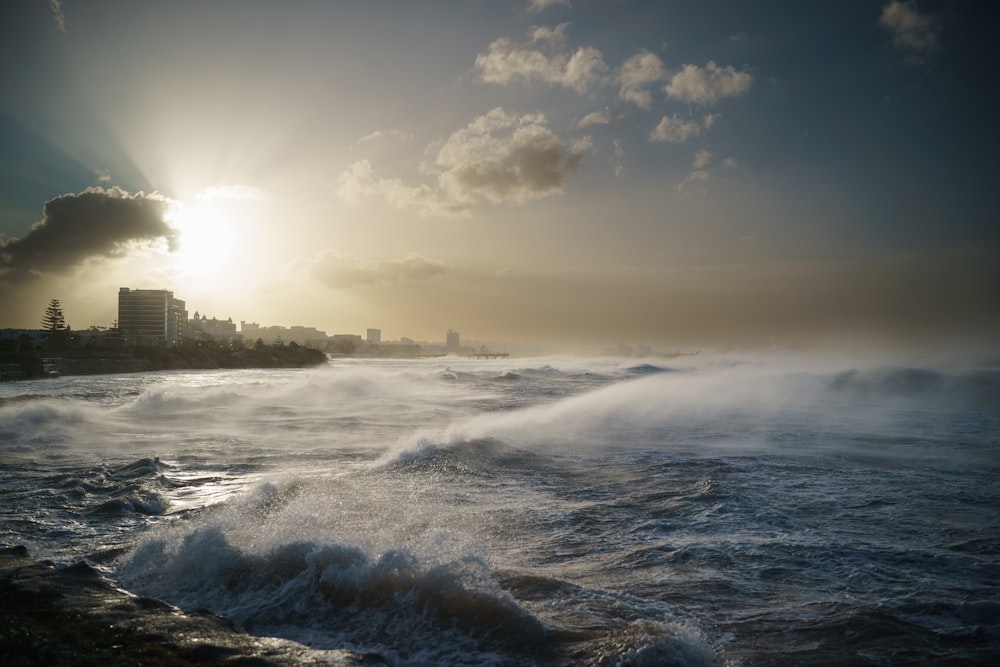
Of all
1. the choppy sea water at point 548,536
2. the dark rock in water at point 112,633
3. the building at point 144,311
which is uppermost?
the building at point 144,311

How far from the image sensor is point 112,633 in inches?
207

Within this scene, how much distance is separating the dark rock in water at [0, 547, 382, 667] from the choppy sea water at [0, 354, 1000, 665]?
16.0 inches

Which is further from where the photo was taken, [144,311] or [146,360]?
[144,311]

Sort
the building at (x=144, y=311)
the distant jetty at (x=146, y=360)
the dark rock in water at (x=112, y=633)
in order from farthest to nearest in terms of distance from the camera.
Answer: the building at (x=144, y=311) < the distant jetty at (x=146, y=360) < the dark rock in water at (x=112, y=633)

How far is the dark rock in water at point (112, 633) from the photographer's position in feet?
15.6

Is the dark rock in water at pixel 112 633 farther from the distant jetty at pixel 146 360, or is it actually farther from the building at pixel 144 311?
the building at pixel 144 311

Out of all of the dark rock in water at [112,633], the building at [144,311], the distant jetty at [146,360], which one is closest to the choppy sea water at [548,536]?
the dark rock in water at [112,633]

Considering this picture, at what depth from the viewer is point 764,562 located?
760 centimetres

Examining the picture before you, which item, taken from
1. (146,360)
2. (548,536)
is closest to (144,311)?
(146,360)

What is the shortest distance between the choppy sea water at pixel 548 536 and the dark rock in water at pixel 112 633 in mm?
408

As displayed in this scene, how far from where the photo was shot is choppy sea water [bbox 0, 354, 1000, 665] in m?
5.69

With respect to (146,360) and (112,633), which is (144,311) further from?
(112,633)

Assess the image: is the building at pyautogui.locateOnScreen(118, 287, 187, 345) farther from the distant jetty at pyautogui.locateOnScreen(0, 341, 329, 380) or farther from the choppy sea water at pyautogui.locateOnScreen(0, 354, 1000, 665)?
the choppy sea water at pyautogui.locateOnScreen(0, 354, 1000, 665)

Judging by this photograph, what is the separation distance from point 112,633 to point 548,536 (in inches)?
225
